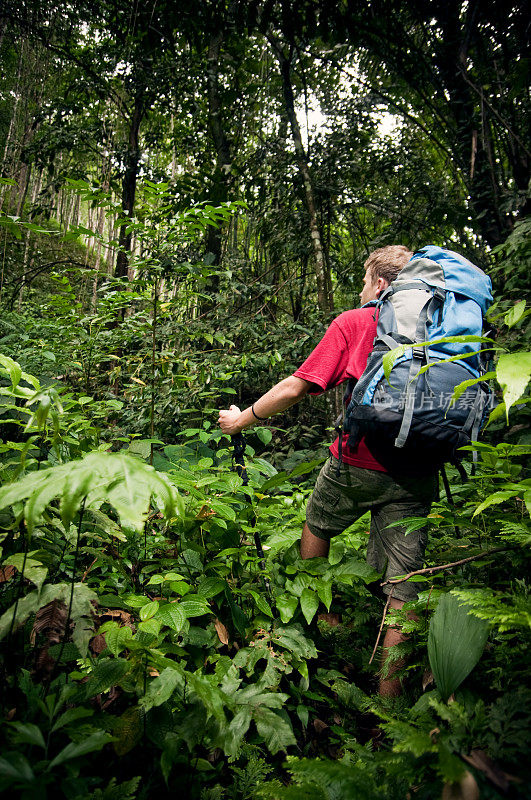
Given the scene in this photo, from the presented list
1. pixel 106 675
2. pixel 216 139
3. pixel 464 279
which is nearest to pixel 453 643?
pixel 106 675

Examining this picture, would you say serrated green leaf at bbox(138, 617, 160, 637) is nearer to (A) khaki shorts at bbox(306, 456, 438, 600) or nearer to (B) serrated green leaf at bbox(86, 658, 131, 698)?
(B) serrated green leaf at bbox(86, 658, 131, 698)

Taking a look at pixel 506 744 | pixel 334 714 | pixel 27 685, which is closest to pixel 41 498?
pixel 27 685

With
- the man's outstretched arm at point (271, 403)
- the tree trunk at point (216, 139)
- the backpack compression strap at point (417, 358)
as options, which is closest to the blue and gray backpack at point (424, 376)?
the backpack compression strap at point (417, 358)

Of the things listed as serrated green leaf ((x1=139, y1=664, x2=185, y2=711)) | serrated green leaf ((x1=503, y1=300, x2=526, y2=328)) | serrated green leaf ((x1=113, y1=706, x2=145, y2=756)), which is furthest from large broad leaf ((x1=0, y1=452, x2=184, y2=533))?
serrated green leaf ((x1=503, y1=300, x2=526, y2=328))

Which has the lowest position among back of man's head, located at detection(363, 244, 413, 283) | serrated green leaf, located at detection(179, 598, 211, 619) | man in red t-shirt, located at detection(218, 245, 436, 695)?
serrated green leaf, located at detection(179, 598, 211, 619)

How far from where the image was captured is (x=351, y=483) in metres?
1.79

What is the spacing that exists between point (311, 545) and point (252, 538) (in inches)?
13.3

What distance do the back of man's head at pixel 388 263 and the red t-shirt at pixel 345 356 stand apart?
1.07 feet

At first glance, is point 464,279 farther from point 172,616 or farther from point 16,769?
point 16,769

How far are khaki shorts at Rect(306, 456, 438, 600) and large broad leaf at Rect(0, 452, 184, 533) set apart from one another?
3.94 feet

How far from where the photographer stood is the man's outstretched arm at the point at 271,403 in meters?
1.79

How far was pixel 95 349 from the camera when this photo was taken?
3.90 meters

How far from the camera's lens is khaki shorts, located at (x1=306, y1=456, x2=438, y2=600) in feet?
5.63

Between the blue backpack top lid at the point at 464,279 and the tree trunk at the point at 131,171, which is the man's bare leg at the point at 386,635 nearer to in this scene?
the blue backpack top lid at the point at 464,279
